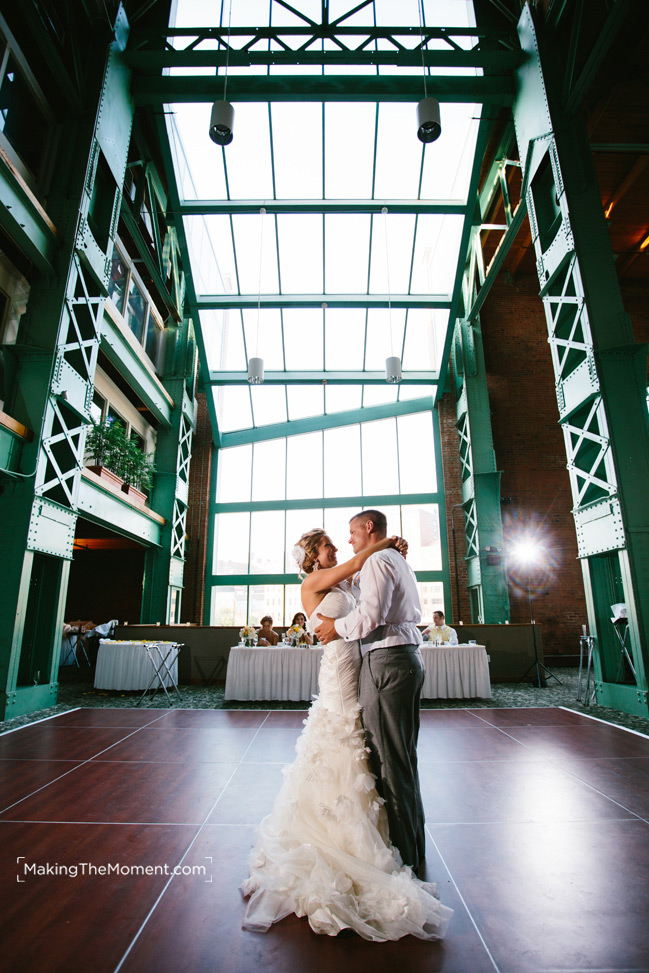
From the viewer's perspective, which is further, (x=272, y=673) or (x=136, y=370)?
(x=136, y=370)

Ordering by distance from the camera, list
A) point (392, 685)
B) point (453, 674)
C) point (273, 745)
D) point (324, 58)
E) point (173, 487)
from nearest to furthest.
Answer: point (392, 685)
point (273, 745)
point (453, 674)
point (324, 58)
point (173, 487)

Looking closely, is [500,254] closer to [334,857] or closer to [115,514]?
[115,514]

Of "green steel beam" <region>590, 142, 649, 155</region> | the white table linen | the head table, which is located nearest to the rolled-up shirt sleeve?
the head table

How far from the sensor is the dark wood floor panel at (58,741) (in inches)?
164

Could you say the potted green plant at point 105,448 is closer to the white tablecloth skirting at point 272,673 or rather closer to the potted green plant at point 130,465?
the potted green plant at point 130,465

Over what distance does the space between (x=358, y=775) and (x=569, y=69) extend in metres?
9.60

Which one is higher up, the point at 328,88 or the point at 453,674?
the point at 328,88

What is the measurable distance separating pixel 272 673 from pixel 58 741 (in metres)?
3.01

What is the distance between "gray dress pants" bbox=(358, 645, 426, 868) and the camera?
6.68 ft

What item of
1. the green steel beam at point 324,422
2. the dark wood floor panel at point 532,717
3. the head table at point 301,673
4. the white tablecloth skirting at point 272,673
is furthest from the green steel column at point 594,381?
the green steel beam at point 324,422

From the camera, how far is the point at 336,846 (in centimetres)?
197

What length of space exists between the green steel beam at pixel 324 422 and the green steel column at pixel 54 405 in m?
8.42

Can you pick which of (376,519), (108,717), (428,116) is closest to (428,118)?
(428,116)

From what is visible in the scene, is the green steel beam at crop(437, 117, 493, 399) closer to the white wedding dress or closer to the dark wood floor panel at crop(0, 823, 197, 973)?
the white wedding dress
